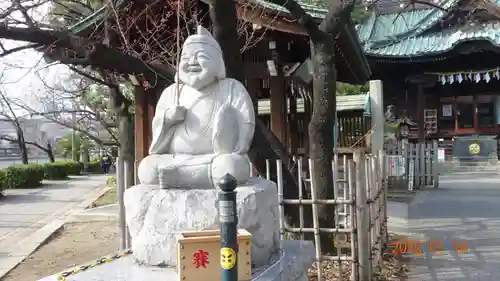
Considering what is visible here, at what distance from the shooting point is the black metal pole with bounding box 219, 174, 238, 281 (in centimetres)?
261

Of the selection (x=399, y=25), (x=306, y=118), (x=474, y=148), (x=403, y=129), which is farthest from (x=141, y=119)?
(x=474, y=148)

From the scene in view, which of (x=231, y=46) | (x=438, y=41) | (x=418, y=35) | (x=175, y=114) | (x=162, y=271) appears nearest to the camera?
(x=162, y=271)

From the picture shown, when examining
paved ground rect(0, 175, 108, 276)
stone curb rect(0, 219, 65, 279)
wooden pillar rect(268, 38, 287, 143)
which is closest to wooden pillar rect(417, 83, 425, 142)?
wooden pillar rect(268, 38, 287, 143)

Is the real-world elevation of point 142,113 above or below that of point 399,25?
below

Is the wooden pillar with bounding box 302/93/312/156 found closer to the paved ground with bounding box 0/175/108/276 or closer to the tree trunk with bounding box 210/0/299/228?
the tree trunk with bounding box 210/0/299/228

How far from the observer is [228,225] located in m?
2.63

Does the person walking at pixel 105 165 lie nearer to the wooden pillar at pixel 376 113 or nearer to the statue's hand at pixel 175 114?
the wooden pillar at pixel 376 113

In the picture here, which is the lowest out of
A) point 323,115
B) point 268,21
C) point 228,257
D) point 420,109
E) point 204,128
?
point 228,257

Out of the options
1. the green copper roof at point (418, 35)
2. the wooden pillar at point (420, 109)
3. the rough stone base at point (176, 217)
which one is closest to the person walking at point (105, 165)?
the green copper roof at point (418, 35)

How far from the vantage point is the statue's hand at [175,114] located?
12.8ft

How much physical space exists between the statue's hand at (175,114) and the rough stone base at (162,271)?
1.16m

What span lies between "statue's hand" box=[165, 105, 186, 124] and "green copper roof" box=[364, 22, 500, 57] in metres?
15.3

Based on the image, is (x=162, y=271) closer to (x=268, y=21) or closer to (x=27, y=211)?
→ (x=268, y=21)

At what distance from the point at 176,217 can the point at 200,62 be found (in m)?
1.28
